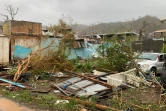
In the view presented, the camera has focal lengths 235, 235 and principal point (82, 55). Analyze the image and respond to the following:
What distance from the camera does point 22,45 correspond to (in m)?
21.1

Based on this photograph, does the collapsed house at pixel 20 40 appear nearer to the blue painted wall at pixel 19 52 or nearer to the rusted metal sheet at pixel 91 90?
the blue painted wall at pixel 19 52

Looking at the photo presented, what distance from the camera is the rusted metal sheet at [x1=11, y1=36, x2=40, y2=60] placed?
20547 millimetres

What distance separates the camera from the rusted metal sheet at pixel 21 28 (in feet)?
71.2

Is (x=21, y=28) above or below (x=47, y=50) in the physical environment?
above

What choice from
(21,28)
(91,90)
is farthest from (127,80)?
(21,28)

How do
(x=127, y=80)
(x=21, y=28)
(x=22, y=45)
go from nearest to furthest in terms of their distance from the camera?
(x=127, y=80)
(x=22, y=45)
(x=21, y=28)

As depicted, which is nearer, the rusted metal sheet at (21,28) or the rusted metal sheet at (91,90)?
the rusted metal sheet at (91,90)

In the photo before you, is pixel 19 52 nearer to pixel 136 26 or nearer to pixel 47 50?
pixel 47 50

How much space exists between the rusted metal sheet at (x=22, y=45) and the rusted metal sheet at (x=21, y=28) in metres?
0.54

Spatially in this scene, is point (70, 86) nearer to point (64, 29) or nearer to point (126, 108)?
point (126, 108)

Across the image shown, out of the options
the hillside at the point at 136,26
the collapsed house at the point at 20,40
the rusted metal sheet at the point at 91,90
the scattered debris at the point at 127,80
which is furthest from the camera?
the hillside at the point at 136,26

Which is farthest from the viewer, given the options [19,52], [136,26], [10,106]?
[136,26]

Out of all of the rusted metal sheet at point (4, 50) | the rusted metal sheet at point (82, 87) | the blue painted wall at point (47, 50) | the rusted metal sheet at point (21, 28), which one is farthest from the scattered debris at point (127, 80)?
the rusted metal sheet at point (21, 28)

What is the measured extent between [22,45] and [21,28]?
229cm
